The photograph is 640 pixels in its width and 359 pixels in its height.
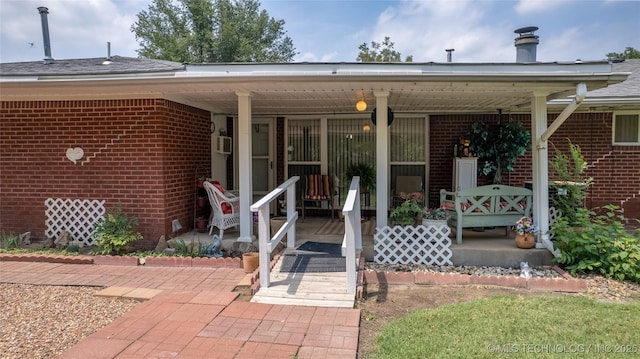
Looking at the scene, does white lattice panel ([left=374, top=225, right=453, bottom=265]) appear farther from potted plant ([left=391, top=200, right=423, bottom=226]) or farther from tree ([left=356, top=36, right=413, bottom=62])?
tree ([left=356, top=36, right=413, bottom=62])

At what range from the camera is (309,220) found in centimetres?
744

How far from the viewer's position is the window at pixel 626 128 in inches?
276

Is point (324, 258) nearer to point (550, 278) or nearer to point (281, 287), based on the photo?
point (281, 287)

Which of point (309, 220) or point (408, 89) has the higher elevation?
point (408, 89)

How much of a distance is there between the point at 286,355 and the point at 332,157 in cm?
551

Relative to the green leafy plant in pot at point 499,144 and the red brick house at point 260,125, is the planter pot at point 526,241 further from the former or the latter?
the green leafy plant in pot at point 499,144

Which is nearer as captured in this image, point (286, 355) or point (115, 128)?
point (286, 355)

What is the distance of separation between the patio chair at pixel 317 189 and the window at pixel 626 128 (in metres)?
5.13

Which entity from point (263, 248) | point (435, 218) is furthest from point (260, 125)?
point (263, 248)

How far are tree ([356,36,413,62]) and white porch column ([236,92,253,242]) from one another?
18048mm

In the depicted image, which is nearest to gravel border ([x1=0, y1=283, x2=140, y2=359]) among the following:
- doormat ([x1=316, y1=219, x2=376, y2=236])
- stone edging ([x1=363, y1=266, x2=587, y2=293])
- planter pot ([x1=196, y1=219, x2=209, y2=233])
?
planter pot ([x1=196, y1=219, x2=209, y2=233])

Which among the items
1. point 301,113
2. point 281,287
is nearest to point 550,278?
point 281,287

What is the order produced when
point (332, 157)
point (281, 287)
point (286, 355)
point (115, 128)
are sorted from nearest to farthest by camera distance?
point (286, 355)
point (281, 287)
point (115, 128)
point (332, 157)

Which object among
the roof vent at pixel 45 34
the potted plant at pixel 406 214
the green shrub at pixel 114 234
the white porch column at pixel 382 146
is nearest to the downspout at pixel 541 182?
the potted plant at pixel 406 214
